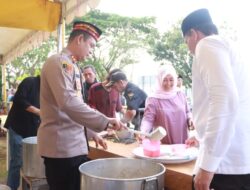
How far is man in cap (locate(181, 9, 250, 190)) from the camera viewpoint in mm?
1022

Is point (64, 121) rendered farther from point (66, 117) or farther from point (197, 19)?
point (197, 19)

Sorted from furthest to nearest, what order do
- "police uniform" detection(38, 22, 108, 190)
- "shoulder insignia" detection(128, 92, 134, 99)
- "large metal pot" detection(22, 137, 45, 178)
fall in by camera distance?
"shoulder insignia" detection(128, 92, 134, 99) → "large metal pot" detection(22, 137, 45, 178) → "police uniform" detection(38, 22, 108, 190)

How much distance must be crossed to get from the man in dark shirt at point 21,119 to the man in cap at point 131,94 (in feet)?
2.50

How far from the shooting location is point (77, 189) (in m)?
1.67

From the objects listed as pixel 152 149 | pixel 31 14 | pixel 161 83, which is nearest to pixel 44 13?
pixel 31 14

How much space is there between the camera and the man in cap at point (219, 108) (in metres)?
1.02

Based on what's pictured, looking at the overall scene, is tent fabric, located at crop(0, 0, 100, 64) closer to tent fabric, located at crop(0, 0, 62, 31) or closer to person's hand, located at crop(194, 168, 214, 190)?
tent fabric, located at crop(0, 0, 62, 31)

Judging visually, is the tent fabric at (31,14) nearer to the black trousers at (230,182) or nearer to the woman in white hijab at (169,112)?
the woman in white hijab at (169,112)

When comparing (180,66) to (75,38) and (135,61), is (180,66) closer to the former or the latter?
(135,61)

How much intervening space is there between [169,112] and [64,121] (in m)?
0.99

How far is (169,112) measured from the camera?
2404 mm

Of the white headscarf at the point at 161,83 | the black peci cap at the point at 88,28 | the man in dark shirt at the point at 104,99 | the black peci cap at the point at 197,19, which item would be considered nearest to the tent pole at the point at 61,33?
the man in dark shirt at the point at 104,99

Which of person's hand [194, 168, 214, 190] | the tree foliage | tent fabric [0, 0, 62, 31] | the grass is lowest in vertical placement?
the grass

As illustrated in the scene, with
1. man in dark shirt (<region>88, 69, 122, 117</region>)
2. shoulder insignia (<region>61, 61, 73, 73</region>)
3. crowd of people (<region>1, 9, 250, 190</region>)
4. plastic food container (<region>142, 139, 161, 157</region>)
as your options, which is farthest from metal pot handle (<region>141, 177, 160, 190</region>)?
man in dark shirt (<region>88, 69, 122, 117</region>)
